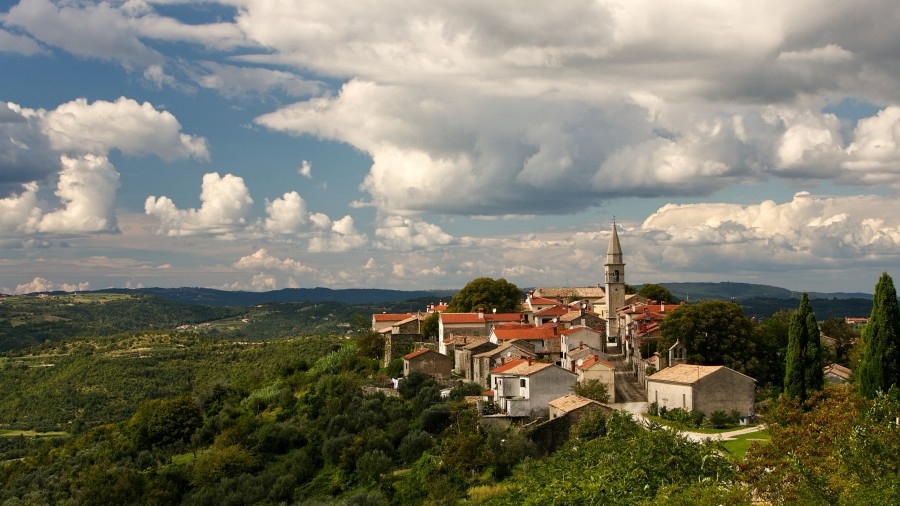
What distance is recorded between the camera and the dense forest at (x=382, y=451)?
87.3 ft

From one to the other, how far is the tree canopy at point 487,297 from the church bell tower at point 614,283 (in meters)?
13.2

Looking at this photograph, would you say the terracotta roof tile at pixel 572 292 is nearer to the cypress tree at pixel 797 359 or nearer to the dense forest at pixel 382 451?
the dense forest at pixel 382 451

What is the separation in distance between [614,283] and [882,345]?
35.0 metres

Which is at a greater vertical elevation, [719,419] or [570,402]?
[570,402]

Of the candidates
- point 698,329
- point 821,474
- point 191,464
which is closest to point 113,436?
point 191,464

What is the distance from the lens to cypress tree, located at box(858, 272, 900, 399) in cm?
4219

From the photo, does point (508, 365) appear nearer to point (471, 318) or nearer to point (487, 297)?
point (471, 318)

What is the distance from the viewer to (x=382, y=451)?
51.5 meters

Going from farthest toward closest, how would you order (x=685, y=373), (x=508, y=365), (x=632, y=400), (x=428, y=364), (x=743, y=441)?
1. (x=428, y=364)
2. (x=508, y=365)
3. (x=632, y=400)
4. (x=685, y=373)
5. (x=743, y=441)

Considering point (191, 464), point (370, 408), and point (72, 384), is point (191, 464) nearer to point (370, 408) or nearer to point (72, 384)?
point (370, 408)

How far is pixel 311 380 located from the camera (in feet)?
256

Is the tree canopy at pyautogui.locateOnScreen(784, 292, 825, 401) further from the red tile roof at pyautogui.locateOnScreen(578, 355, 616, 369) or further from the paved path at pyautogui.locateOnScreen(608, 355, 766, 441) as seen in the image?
the red tile roof at pyautogui.locateOnScreen(578, 355, 616, 369)

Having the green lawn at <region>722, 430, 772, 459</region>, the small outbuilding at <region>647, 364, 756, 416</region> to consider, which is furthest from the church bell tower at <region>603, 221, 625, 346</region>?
the green lawn at <region>722, 430, 772, 459</region>

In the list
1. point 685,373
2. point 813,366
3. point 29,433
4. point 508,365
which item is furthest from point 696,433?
point 29,433
